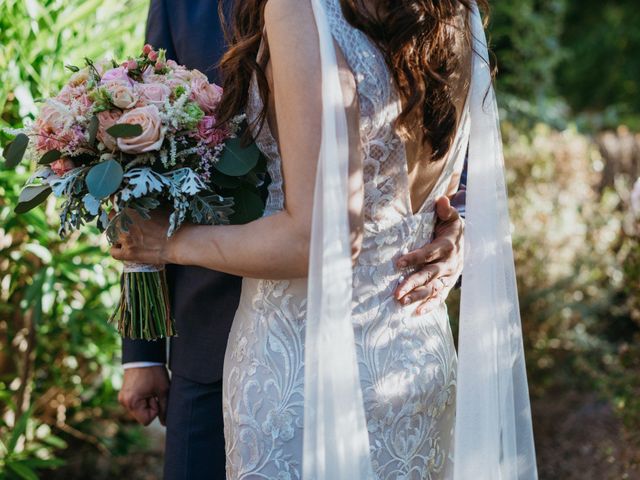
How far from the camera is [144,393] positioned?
97.4 inches

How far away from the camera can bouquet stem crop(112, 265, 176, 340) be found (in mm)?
2082

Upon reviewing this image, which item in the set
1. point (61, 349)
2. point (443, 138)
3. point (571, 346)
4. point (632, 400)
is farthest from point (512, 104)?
point (443, 138)

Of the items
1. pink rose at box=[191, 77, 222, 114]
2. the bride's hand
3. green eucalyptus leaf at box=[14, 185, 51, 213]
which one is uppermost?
pink rose at box=[191, 77, 222, 114]

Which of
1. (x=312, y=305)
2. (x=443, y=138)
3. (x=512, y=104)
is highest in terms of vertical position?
(x=512, y=104)

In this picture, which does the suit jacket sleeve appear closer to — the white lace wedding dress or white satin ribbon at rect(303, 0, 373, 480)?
the white lace wedding dress

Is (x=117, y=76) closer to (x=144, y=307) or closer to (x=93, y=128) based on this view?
(x=93, y=128)

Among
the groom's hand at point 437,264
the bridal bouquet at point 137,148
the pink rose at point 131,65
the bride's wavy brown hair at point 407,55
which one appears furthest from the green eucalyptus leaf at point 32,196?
the groom's hand at point 437,264

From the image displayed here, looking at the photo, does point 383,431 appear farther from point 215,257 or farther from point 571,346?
point 571,346

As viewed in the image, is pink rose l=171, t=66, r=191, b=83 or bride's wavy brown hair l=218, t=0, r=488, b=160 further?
pink rose l=171, t=66, r=191, b=83

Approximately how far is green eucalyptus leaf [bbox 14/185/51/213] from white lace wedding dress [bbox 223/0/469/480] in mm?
499

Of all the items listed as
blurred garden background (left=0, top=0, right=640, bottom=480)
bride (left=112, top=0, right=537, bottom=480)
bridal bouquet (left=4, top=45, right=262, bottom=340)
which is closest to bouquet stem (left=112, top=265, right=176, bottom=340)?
bride (left=112, top=0, right=537, bottom=480)

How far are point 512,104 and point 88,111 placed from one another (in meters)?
6.33

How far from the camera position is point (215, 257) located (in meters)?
1.83

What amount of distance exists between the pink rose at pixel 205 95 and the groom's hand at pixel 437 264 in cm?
54
